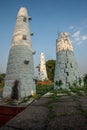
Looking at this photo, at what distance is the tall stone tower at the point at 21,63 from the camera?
1033 centimetres

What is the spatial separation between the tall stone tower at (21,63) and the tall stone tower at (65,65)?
2009mm

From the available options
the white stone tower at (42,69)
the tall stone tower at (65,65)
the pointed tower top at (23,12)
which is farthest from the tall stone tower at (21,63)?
the white stone tower at (42,69)

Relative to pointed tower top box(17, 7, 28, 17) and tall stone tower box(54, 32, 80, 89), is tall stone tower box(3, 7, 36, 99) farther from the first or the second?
tall stone tower box(54, 32, 80, 89)

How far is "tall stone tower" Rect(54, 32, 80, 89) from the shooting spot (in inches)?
419

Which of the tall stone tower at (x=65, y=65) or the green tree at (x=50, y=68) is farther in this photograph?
the green tree at (x=50, y=68)

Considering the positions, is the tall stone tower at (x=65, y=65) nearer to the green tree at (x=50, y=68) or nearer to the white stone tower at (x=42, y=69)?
the white stone tower at (x=42, y=69)

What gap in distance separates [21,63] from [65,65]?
3.28 m

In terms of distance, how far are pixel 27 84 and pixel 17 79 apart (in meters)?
0.80

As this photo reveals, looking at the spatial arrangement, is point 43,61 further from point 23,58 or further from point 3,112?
point 3,112

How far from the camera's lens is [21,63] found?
1092cm

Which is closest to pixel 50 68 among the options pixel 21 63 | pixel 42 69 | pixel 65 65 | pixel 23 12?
pixel 42 69

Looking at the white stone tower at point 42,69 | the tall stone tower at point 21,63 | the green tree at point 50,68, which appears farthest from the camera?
the green tree at point 50,68

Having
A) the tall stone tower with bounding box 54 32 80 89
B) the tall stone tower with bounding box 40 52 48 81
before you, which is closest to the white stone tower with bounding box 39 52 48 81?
the tall stone tower with bounding box 40 52 48 81

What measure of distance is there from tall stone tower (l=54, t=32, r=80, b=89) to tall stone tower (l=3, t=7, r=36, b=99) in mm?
2009
